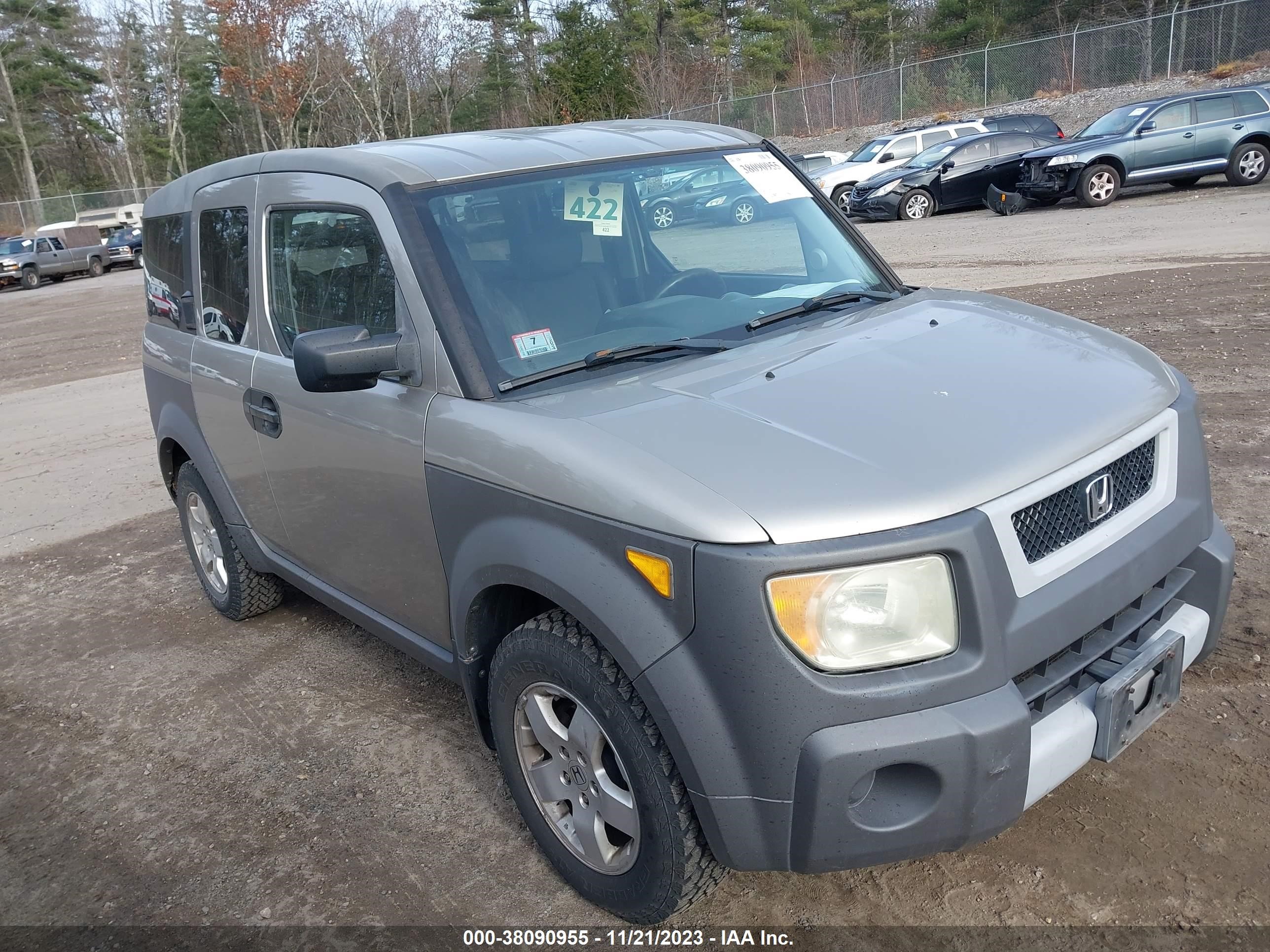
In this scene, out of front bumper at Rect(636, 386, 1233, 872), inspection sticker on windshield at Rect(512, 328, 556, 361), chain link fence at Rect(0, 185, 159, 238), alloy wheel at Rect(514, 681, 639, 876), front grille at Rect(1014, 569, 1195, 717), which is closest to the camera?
front bumper at Rect(636, 386, 1233, 872)

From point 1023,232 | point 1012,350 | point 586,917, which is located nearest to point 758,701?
point 586,917

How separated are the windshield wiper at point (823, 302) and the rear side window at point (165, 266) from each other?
8.87 ft

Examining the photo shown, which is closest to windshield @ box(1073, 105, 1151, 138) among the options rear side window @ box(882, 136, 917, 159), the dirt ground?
rear side window @ box(882, 136, 917, 159)

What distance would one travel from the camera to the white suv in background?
23703mm

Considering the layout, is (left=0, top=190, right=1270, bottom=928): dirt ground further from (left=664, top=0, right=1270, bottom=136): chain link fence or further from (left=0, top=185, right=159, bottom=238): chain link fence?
(left=0, top=185, right=159, bottom=238): chain link fence

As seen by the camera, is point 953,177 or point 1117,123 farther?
point 953,177

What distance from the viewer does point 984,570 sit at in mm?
2209

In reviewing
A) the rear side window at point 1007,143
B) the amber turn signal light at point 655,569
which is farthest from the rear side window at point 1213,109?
the amber turn signal light at point 655,569

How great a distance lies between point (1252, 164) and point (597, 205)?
58.2 ft

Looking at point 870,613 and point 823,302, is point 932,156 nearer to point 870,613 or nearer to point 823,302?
point 823,302

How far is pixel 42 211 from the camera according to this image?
186ft

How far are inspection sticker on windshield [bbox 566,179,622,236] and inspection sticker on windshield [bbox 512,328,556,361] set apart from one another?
478 millimetres

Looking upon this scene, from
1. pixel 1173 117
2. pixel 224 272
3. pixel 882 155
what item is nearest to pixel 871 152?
pixel 882 155

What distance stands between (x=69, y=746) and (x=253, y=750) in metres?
0.82
